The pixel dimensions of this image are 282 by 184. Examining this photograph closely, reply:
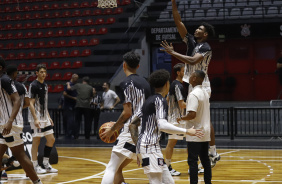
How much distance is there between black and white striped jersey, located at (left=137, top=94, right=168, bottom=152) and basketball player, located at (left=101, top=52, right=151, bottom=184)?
0.39 m

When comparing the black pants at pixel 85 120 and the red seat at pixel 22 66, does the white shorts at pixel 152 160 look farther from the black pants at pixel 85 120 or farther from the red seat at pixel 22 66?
the red seat at pixel 22 66

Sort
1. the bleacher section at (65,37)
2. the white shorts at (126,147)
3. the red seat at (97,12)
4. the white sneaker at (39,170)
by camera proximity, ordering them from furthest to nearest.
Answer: the red seat at (97,12) → the bleacher section at (65,37) → the white sneaker at (39,170) → the white shorts at (126,147)

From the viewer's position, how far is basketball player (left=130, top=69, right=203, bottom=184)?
4.91m

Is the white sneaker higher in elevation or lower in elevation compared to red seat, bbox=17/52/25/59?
lower

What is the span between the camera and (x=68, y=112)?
52.6 ft

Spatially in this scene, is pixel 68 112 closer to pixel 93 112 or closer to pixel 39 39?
pixel 93 112

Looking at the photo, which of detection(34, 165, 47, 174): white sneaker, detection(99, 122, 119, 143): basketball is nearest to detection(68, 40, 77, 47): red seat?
detection(34, 165, 47, 174): white sneaker

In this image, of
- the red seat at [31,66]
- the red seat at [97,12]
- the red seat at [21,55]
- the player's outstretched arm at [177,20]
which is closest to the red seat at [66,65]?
the red seat at [31,66]

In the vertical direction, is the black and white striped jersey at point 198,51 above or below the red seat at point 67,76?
above

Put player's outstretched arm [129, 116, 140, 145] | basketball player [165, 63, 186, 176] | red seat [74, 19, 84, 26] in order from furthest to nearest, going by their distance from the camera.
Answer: red seat [74, 19, 84, 26] → basketball player [165, 63, 186, 176] → player's outstretched arm [129, 116, 140, 145]

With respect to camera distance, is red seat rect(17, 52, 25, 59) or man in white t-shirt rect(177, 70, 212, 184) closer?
man in white t-shirt rect(177, 70, 212, 184)

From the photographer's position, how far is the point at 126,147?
18.3 ft

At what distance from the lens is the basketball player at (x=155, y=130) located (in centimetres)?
491

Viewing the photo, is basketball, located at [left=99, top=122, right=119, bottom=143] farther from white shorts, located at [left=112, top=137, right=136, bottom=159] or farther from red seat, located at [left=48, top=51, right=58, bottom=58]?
red seat, located at [left=48, top=51, right=58, bottom=58]
